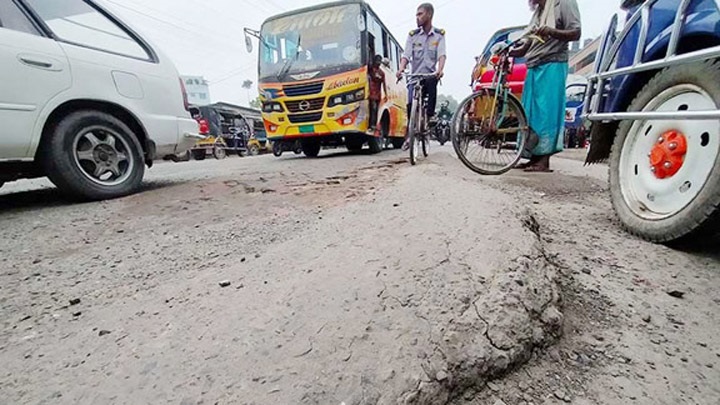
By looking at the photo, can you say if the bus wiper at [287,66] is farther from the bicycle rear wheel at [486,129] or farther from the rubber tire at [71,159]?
the bicycle rear wheel at [486,129]

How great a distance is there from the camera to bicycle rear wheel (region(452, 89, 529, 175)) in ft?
8.91

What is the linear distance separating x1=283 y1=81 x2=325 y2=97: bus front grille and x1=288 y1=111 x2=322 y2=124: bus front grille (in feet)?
1.10

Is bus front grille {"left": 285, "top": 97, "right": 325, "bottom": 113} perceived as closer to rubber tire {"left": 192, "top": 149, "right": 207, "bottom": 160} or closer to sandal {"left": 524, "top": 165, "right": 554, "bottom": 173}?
sandal {"left": 524, "top": 165, "right": 554, "bottom": 173}

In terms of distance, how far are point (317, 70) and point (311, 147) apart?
5.48 ft

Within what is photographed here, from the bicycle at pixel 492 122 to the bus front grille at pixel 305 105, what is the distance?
3.03 metres

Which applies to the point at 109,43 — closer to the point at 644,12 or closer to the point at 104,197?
the point at 104,197

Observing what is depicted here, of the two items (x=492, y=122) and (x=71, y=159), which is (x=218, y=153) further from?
(x=492, y=122)

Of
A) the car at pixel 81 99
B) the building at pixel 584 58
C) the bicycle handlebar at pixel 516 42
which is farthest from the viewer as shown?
the building at pixel 584 58

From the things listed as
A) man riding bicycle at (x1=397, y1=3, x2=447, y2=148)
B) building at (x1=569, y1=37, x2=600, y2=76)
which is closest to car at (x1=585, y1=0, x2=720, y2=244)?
man riding bicycle at (x1=397, y1=3, x2=447, y2=148)

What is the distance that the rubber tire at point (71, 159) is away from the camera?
6.98 feet

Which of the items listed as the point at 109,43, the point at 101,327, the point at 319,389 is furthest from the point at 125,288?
the point at 109,43

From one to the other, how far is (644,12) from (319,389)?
2073 mm

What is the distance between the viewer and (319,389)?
0.58m

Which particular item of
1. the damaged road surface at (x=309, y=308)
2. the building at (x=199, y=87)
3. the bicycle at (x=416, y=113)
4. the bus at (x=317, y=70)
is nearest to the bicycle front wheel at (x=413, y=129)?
the bicycle at (x=416, y=113)
